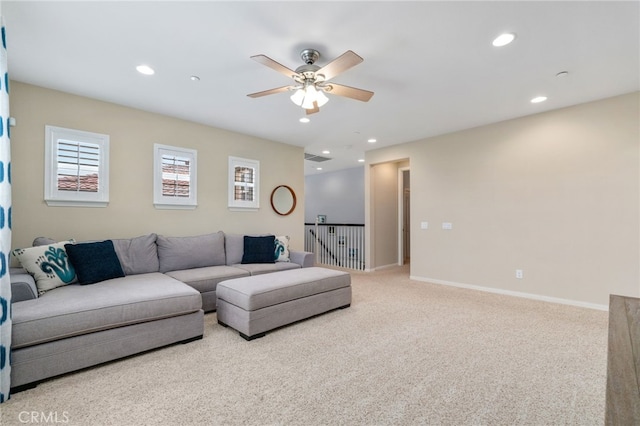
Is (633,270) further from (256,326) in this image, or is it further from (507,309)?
(256,326)

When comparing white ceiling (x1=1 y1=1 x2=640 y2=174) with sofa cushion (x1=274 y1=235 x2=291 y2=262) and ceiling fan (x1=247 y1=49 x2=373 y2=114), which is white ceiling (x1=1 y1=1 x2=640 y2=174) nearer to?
ceiling fan (x1=247 y1=49 x2=373 y2=114)

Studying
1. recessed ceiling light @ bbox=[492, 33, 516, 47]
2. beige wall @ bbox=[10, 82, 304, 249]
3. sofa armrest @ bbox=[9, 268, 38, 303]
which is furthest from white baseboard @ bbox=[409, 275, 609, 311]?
sofa armrest @ bbox=[9, 268, 38, 303]

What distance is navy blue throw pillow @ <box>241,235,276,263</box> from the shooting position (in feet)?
14.5

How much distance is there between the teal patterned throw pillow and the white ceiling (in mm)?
1802

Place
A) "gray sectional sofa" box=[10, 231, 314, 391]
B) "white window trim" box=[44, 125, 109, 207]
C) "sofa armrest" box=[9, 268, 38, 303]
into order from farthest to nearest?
"white window trim" box=[44, 125, 109, 207], "sofa armrest" box=[9, 268, 38, 303], "gray sectional sofa" box=[10, 231, 314, 391]

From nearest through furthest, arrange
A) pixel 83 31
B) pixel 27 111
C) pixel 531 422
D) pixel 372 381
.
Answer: pixel 531 422 < pixel 372 381 < pixel 83 31 < pixel 27 111

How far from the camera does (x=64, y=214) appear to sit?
3375mm

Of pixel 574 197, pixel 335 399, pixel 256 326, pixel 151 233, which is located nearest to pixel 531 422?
pixel 335 399

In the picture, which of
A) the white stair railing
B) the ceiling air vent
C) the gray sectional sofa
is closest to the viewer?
the gray sectional sofa

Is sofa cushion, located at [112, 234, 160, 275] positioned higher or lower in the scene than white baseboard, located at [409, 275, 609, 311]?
higher

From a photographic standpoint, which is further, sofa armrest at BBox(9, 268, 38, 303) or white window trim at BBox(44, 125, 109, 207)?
white window trim at BBox(44, 125, 109, 207)

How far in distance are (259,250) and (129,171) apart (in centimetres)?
207

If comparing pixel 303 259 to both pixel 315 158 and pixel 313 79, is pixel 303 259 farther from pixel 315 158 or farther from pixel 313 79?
pixel 315 158

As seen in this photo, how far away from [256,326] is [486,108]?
3965 mm
